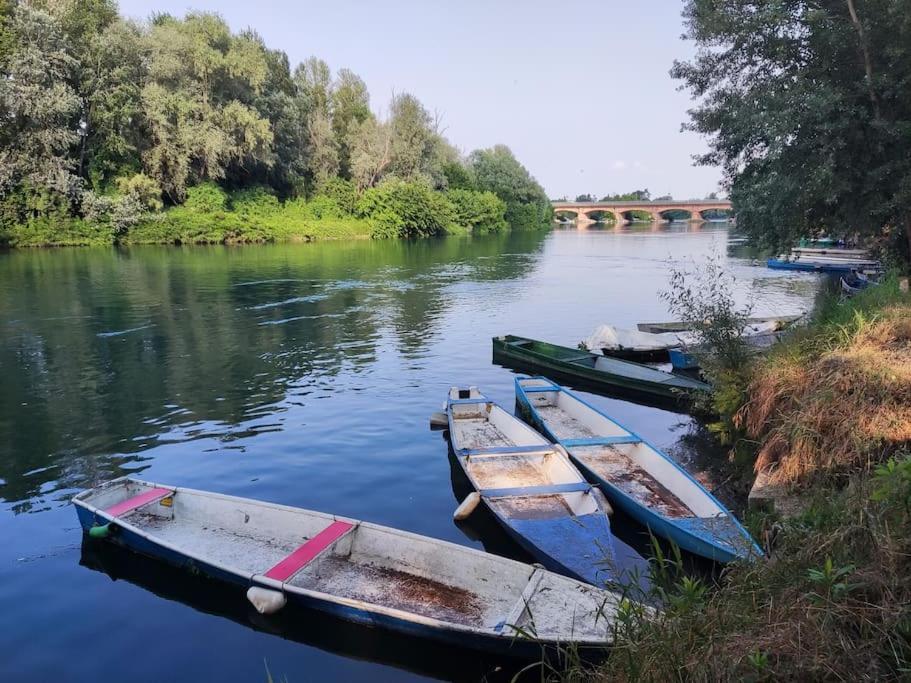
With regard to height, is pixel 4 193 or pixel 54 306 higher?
pixel 4 193

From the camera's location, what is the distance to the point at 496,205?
88250 mm

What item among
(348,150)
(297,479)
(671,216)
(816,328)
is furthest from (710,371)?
(671,216)

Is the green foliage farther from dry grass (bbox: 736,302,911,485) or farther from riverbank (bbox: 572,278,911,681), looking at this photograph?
riverbank (bbox: 572,278,911,681)

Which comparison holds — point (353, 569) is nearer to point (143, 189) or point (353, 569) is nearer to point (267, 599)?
point (267, 599)

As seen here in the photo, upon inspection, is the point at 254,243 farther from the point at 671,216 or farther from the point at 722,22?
the point at 671,216

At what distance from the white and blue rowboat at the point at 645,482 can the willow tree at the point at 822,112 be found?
6.95m

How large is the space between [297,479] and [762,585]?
284 inches

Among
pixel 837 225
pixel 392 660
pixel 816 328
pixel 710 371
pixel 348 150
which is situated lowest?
pixel 392 660

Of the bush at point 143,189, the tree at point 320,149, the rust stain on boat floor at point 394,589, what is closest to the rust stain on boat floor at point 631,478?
the rust stain on boat floor at point 394,589

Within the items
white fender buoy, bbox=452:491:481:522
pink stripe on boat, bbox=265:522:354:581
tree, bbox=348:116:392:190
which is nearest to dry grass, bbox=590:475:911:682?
pink stripe on boat, bbox=265:522:354:581

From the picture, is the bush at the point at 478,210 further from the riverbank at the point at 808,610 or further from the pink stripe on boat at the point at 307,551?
the riverbank at the point at 808,610

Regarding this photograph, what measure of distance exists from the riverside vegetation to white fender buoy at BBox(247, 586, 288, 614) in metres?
46.4

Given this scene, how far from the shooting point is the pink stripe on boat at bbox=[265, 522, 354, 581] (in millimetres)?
6051

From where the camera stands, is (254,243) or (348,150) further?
(348,150)
